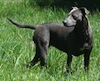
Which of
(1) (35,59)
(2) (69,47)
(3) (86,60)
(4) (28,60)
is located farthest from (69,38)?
(4) (28,60)

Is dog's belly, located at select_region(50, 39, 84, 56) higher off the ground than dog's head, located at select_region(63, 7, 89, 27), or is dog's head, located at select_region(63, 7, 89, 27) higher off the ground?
dog's head, located at select_region(63, 7, 89, 27)

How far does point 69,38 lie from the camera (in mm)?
6629

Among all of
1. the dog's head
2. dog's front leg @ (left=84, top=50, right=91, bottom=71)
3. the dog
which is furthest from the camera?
dog's front leg @ (left=84, top=50, right=91, bottom=71)

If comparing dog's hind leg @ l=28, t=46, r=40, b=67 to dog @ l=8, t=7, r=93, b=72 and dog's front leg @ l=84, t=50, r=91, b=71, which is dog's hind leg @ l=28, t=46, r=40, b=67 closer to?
dog @ l=8, t=7, r=93, b=72

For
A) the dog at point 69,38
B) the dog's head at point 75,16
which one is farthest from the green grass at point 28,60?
the dog's head at point 75,16

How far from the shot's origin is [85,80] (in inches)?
225

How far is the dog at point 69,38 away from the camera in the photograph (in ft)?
20.7

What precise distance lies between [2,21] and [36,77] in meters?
3.84

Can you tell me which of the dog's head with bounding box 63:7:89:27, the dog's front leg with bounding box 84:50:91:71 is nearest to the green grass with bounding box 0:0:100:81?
the dog's front leg with bounding box 84:50:91:71

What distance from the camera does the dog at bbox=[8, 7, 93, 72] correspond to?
6.31 m

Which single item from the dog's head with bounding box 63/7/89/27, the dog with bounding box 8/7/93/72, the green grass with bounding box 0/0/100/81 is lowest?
the green grass with bounding box 0/0/100/81

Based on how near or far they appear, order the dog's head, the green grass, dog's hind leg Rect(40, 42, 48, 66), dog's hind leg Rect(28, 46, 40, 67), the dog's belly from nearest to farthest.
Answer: the green grass
the dog's head
the dog's belly
dog's hind leg Rect(40, 42, 48, 66)
dog's hind leg Rect(28, 46, 40, 67)

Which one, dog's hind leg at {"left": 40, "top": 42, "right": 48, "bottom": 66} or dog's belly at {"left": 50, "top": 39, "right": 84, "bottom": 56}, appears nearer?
dog's belly at {"left": 50, "top": 39, "right": 84, "bottom": 56}

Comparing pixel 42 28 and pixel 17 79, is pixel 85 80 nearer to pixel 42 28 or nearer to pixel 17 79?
pixel 17 79
